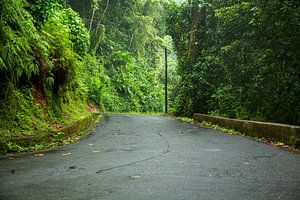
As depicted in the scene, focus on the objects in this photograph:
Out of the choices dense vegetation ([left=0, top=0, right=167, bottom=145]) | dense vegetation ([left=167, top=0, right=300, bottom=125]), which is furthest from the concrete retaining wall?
dense vegetation ([left=0, top=0, right=167, bottom=145])

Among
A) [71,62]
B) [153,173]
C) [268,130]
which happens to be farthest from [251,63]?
[153,173]

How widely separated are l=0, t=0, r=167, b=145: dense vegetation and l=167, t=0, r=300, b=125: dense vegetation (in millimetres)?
6973

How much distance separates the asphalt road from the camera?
4.45 metres

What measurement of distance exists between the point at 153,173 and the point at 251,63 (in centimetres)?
955

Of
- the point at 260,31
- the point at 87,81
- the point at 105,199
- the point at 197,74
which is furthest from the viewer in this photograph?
the point at 87,81

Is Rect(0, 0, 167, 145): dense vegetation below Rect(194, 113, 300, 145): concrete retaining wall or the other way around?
the other way around

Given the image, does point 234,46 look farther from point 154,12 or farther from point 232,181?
point 154,12

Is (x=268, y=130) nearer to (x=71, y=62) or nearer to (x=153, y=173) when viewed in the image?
(x=153, y=173)

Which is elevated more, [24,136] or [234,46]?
[234,46]

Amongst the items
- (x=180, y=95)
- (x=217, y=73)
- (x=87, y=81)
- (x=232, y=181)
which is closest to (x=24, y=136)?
(x=232, y=181)

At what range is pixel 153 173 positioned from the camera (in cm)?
560

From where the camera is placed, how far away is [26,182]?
5.05 meters

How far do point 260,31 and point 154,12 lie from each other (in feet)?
117

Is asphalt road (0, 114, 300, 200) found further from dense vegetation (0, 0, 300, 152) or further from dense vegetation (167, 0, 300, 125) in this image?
dense vegetation (167, 0, 300, 125)
